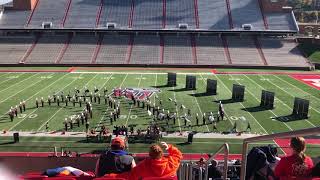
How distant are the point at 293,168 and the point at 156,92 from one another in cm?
2464

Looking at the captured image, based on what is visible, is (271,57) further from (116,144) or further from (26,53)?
(116,144)

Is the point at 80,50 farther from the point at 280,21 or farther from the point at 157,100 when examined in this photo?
the point at 280,21

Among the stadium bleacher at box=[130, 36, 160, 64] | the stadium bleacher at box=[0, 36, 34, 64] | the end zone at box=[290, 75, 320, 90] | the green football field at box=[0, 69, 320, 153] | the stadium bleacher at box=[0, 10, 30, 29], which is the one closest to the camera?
the green football field at box=[0, 69, 320, 153]

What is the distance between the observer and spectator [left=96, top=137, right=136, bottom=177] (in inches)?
200

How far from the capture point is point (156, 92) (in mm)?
28938

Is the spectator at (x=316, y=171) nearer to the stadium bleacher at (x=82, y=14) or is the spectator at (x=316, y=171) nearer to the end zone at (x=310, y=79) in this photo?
the end zone at (x=310, y=79)

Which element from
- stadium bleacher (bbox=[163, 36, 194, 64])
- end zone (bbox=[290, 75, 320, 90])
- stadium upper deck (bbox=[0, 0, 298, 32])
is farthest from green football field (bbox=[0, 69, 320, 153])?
stadium upper deck (bbox=[0, 0, 298, 32])

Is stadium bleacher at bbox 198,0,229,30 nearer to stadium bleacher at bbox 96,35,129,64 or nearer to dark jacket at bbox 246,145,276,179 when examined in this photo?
stadium bleacher at bbox 96,35,129,64

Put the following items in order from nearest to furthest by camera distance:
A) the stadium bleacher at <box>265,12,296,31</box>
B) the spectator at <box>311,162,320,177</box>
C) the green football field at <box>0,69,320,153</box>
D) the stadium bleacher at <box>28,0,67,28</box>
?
the spectator at <box>311,162,320,177</box>
the green football field at <box>0,69,320,153</box>
the stadium bleacher at <box>265,12,296,31</box>
the stadium bleacher at <box>28,0,67,28</box>

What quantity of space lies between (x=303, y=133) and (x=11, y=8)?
180 ft

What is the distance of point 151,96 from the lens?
27.6m

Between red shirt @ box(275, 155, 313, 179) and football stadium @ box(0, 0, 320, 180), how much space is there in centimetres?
1

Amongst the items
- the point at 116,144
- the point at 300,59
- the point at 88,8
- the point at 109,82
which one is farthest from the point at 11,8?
the point at 116,144

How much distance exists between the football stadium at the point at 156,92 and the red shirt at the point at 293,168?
1 centimetres
